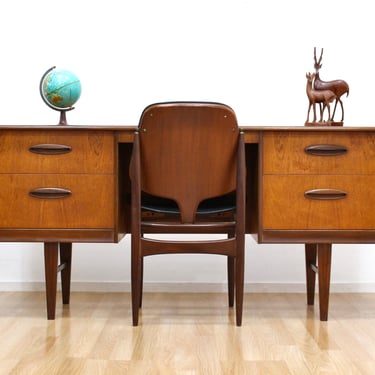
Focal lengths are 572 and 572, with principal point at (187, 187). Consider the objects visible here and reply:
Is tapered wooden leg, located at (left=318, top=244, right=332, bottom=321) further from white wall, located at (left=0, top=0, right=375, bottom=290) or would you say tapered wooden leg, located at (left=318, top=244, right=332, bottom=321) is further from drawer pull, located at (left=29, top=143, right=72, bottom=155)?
drawer pull, located at (left=29, top=143, right=72, bottom=155)

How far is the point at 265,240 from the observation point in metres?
2.19

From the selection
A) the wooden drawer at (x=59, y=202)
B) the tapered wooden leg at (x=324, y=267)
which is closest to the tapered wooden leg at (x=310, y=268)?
the tapered wooden leg at (x=324, y=267)

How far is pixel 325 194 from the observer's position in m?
2.17

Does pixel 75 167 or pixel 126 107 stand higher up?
pixel 126 107

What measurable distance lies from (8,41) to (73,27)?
0.34 m

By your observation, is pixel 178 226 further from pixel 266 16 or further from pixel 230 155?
pixel 266 16

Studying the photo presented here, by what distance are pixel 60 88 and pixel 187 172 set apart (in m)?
0.66

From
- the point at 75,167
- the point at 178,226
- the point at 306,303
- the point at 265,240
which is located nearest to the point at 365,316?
the point at 306,303

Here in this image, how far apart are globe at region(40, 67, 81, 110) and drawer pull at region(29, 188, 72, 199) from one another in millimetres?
396

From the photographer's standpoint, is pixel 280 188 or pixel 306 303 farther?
pixel 306 303

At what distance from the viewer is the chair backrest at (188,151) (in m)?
2.04

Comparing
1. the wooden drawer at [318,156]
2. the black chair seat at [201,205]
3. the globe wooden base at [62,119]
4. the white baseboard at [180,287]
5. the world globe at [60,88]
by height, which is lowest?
the white baseboard at [180,287]

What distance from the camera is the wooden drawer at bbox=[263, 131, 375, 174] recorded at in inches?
85.0

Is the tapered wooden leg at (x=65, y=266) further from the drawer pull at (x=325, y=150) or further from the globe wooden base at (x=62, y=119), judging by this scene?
the drawer pull at (x=325, y=150)
